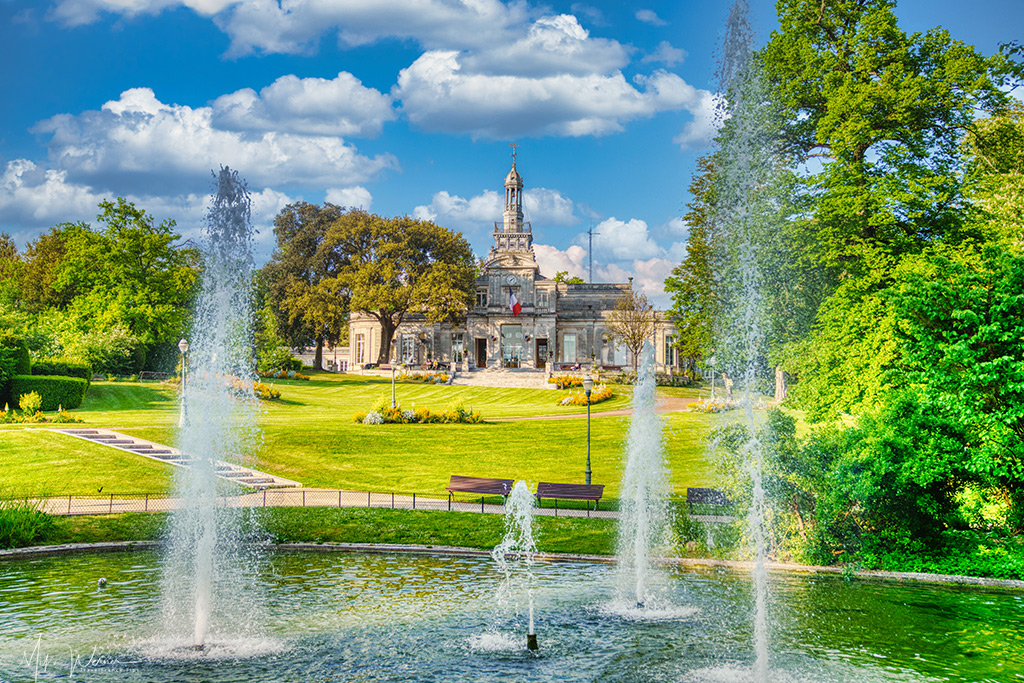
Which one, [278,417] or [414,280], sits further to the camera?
[414,280]

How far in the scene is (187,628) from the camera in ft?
44.5

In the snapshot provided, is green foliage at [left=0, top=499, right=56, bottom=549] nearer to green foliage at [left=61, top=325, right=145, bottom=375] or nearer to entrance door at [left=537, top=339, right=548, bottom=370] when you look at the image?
green foliage at [left=61, top=325, right=145, bottom=375]

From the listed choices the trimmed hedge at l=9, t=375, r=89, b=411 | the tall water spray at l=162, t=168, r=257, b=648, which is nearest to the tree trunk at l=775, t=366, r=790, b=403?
the tall water spray at l=162, t=168, r=257, b=648

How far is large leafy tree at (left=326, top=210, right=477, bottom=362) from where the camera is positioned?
69.1 m

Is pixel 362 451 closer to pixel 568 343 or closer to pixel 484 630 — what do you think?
pixel 484 630

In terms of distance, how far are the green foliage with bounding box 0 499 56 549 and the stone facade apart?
176 ft

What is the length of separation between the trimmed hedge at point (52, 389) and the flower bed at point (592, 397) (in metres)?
28.6

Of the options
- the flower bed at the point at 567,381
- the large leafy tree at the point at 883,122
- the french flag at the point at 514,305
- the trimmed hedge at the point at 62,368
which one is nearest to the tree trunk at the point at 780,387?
the large leafy tree at the point at 883,122

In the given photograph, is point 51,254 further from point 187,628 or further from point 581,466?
point 187,628

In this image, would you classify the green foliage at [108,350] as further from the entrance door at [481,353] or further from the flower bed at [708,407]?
the flower bed at [708,407]

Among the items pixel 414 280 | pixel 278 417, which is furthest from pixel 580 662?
pixel 414 280

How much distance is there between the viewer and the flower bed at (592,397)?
161 ft

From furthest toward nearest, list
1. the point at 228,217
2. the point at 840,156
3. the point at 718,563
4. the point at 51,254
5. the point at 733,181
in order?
1. the point at 51,254
2. the point at 733,181
3. the point at 840,156
4. the point at 718,563
5. the point at 228,217

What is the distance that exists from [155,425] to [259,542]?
65.8ft
